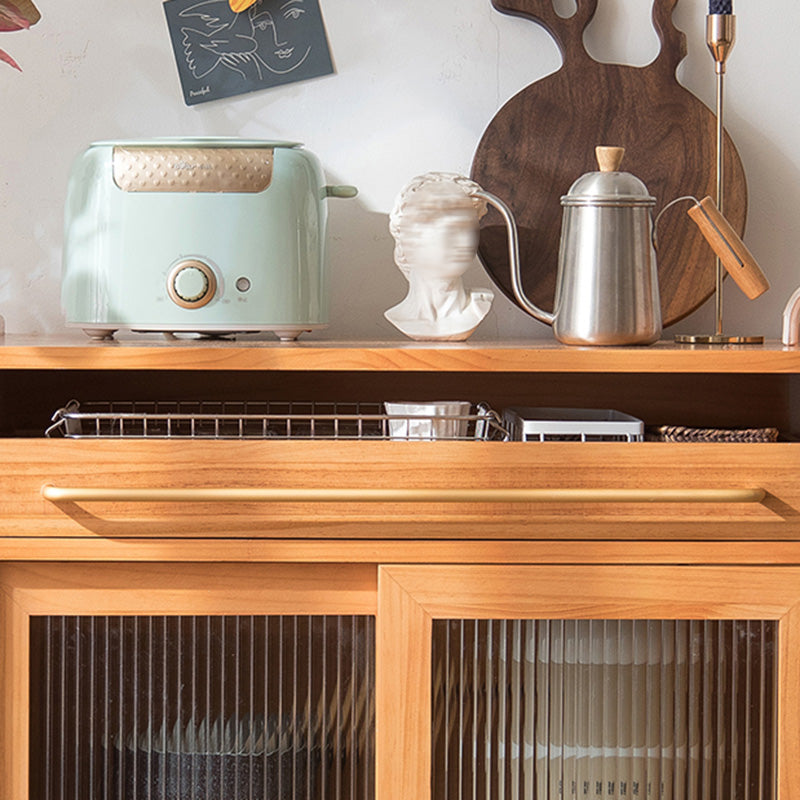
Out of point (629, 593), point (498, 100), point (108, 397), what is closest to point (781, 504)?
point (629, 593)

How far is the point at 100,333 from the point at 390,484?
1.34ft

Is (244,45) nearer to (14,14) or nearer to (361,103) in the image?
(361,103)

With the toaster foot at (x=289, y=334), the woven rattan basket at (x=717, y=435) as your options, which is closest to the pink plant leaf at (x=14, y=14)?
the toaster foot at (x=289, y=334)

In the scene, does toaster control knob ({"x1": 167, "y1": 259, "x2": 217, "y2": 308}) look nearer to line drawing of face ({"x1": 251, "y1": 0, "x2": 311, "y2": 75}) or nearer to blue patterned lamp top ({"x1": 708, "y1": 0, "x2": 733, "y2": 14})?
line drawing of face ({"x1": 251, "y1": 0, "x2": 311, "y2": 75})

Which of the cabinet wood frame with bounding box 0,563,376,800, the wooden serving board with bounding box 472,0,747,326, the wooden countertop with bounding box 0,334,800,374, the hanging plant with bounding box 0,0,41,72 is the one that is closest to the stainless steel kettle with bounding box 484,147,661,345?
the wooden countertop with bounding box 0,334,800,374

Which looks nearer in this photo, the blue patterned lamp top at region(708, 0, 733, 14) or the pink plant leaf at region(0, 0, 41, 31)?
the pink plant leaf at region(0, 0, 41, 31)

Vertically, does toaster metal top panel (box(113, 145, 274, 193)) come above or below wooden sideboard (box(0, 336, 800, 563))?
above

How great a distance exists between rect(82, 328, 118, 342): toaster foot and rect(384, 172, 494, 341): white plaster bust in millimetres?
320

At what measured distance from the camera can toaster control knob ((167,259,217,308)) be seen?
3.54ft

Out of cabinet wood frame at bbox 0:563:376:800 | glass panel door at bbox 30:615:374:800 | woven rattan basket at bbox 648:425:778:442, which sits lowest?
glass panel door at bbox 30:615:374:800

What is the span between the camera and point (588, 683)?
1.03 metres

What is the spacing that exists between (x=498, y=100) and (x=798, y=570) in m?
0.74

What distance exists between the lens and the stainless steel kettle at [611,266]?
3.52 ft

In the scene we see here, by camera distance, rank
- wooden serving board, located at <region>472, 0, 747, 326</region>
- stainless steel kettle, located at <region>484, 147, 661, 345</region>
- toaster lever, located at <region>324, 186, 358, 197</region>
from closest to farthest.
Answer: stainless steel kettle, located at <region>484, 147, 661, 345</region> < toaster lever, located at <region>324, 186, 358, 197</region> < wooden serving board, located at <region>472, 0, 747, 326</region>
